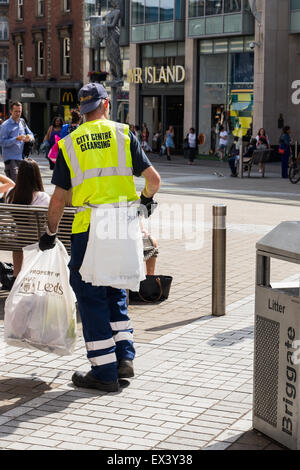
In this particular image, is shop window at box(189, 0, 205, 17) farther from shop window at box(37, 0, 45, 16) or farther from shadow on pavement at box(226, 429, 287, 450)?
shadow on pavement at box(226, 429, 287, 450)

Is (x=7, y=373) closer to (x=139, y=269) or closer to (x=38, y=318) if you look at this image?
(x=38, y=318)

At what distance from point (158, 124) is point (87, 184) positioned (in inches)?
1487

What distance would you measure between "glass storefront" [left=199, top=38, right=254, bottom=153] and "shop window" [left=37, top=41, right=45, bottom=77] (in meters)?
16.9

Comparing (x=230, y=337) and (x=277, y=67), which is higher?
(x=277, y=67)

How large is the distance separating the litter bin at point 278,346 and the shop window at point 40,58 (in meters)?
50.3

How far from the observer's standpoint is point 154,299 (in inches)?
313

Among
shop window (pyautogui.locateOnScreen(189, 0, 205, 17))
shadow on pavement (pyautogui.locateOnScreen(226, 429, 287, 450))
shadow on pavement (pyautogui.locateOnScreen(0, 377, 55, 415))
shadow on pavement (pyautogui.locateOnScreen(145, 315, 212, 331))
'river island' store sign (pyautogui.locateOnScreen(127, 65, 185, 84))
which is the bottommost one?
shadow on pavement (pyautogui.locateOnScreen(145, 315, 212, 331))

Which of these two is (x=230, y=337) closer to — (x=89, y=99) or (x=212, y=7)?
(x=89, y=99)

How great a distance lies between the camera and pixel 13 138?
13.4m

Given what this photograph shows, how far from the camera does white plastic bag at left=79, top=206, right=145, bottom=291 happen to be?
516cm

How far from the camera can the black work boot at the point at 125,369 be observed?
5434 millimetres

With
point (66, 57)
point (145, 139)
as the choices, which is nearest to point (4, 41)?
point (66, 57)

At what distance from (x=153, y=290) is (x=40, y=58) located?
47371 millimetres

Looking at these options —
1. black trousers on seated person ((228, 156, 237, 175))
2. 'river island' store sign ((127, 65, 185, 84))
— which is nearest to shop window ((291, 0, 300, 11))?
'river island' store sign ((127, 65, 185, 84))
